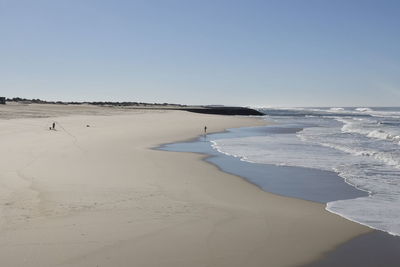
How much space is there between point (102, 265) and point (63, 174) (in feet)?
24.0

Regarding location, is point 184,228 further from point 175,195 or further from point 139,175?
point 139,175

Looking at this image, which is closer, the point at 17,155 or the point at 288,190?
the point at 288,190

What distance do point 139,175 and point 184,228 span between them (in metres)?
5.74

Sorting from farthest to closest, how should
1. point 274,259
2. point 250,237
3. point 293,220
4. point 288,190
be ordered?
point 288,190
point 293,220
point 250,237
point 274,259

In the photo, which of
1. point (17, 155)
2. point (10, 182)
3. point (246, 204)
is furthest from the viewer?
point (17, 155)

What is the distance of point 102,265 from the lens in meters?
5.79

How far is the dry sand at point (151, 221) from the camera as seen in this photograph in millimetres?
6246

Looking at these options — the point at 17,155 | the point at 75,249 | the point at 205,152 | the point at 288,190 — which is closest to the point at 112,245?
the point at 75,249

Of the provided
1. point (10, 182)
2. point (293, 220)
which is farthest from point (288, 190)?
point (10, 182)

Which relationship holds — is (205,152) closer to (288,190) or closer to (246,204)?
(288,190)

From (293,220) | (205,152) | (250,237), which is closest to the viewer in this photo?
(250,237)

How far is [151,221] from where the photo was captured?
794 centimetres

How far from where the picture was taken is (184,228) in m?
7.62

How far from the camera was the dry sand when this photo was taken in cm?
625
